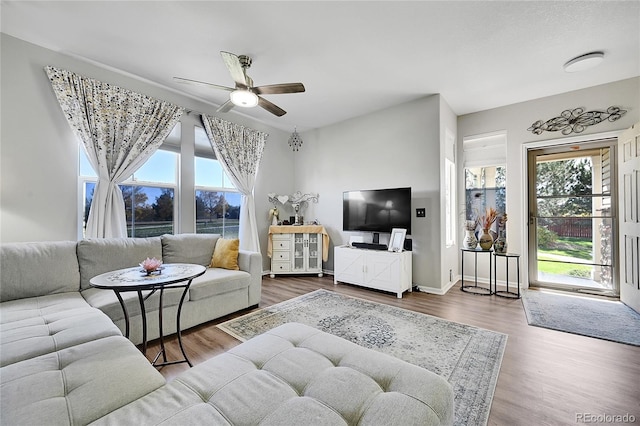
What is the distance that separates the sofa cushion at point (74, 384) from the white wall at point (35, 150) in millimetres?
2073

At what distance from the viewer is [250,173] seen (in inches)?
170

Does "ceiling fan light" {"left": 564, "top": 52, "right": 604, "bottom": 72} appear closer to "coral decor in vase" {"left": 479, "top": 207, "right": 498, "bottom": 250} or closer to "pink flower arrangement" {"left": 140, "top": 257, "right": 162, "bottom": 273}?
"coral decor in vase" {"left": 479, "top": 207, "right": 498, "bottom": 250}

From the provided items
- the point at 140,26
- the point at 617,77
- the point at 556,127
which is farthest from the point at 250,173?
the point at 617,77

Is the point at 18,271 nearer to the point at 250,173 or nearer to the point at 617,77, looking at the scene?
the point at 250,173

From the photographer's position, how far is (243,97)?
256 centimetres

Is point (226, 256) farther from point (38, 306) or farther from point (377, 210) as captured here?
point (377, 210)

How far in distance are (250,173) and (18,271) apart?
2846 millimetres

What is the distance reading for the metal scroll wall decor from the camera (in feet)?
10.7

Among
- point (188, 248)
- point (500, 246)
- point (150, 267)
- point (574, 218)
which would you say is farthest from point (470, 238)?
point (150, 267)

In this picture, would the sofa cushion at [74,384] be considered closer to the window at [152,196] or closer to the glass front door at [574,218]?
the window at [152,196]

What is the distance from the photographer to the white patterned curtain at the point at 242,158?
3.86m

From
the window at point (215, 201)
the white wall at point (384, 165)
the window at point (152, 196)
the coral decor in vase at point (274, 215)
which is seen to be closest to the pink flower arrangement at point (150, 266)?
the window at point (152, 196)

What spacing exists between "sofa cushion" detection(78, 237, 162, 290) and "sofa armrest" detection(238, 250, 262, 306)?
0.90 m

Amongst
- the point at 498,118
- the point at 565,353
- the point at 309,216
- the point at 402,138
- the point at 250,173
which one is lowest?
the point at 565,353
